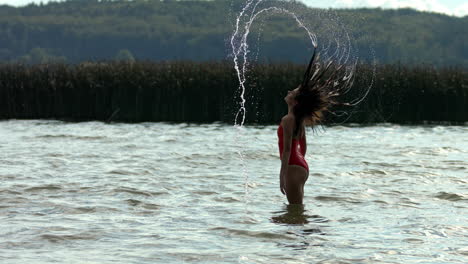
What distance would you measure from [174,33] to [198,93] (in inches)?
4986

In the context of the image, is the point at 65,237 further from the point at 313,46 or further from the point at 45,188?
the point at 313,46

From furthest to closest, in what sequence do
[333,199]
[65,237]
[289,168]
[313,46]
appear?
[313,46]
[333,199]
[289,168]
[65,237]

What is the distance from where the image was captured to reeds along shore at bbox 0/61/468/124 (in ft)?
122

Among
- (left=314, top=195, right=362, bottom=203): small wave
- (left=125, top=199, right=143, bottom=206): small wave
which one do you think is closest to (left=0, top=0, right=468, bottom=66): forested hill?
(left=314, top=195, right=362, bottom=203): small wave

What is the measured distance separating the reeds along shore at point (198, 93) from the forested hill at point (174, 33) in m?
93.4

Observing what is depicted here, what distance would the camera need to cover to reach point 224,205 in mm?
12742

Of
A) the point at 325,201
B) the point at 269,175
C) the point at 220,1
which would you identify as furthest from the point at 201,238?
the point at 220,1

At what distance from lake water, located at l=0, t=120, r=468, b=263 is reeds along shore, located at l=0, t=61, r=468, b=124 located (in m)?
12.9

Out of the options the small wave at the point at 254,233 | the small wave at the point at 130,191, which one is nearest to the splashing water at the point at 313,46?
the small wave at the point at 130,191

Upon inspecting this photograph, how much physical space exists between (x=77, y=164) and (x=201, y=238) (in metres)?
8.74

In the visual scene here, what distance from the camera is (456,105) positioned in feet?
123

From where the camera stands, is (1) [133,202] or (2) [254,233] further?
(1) [133,202]

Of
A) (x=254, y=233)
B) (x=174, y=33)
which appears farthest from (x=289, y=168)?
(x=174, y=33)

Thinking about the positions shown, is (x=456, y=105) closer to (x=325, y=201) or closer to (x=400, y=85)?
(x=400, y=85)
